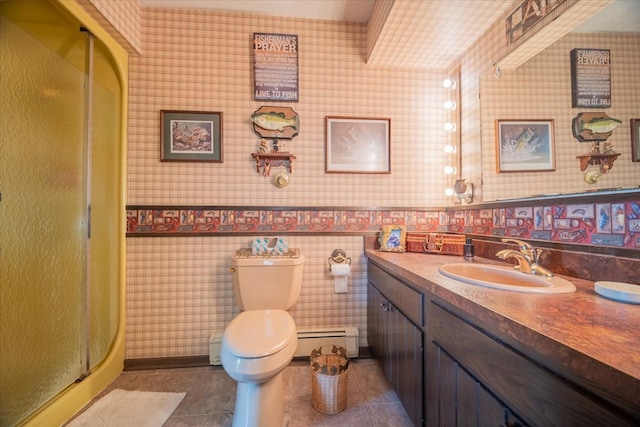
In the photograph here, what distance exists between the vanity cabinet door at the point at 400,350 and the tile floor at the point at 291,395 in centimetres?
14

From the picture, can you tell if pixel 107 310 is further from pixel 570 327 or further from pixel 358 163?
pixel 570 327

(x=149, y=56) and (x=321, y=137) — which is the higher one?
(x=149, y=56)

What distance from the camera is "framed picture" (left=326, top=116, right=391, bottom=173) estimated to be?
1.85 m

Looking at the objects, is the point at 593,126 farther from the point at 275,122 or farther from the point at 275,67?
the point at 275,67

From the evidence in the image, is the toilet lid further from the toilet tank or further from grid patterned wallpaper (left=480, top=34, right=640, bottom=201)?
grid patterned wallpaper (left=480, top=34, right=640, bottom=201)

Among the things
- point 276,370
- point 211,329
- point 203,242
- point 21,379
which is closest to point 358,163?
point 203,242

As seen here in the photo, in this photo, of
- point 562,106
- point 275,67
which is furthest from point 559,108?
point 275,67

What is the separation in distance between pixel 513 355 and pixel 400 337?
2.40 ft

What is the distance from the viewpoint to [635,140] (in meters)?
0.86

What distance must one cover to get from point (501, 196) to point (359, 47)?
1.48 m

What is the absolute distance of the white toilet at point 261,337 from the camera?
108 centimetres

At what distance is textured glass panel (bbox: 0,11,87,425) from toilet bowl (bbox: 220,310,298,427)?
3.26 ft

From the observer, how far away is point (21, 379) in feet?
3.86

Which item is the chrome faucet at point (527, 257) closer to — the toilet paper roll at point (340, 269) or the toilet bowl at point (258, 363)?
the toilet paper roll at point (340, 269)
